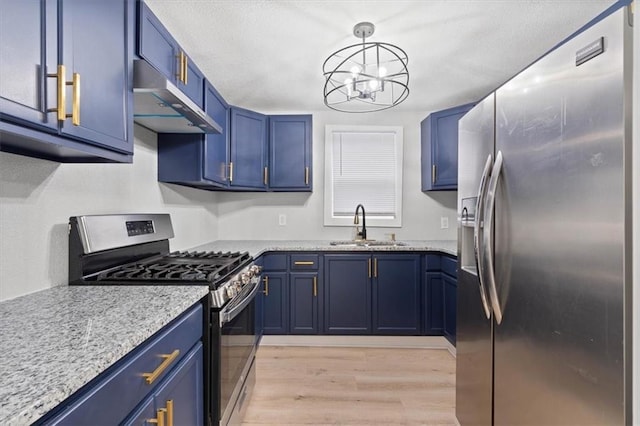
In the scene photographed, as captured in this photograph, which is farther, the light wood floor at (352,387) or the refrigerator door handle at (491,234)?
the light wood floor at (352,387)

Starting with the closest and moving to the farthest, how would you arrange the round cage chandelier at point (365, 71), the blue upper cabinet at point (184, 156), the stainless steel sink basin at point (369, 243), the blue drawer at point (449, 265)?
1. the round cage chandelier at point (365, 71)
2. the blue upper cabinet at point (184, 156)
3. the blue drawer at point (449, 265)
4. the stainless steel sink basin at point (369, 243)

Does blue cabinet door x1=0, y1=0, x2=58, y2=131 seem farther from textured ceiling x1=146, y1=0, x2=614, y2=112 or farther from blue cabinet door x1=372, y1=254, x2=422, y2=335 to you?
blue cabinet door x1=372, y1=254, x2=422, y2=335

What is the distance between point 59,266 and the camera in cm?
137

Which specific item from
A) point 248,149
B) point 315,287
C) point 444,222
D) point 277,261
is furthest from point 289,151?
point 444,222

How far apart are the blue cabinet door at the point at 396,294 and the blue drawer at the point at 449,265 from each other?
8.2 inches

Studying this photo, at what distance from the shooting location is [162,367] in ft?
3.17

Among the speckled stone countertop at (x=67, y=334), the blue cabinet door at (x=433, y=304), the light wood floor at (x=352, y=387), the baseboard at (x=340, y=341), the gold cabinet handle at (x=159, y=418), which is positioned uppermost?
the speckled stone countertop at (x=67, y=334)

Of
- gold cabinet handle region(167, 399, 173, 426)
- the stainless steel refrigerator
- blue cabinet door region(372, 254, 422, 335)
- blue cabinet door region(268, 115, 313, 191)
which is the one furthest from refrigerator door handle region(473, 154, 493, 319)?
blue cabinet door region(268, 115, 313, 191)

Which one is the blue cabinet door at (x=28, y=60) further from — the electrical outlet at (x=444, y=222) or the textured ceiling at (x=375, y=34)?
the electrical outlet at (x=444, y=222)

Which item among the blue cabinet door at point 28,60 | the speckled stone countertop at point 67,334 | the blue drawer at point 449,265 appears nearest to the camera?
the speckled stone countertop at point 67,334

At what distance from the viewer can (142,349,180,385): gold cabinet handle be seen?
0.90 meters

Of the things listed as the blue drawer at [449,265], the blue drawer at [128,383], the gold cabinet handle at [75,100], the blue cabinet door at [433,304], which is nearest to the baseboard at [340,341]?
the blue cabinet door at [433,304]

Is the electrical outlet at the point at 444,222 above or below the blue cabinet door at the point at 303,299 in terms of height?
above

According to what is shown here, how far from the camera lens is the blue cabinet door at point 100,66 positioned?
974 millimetres
